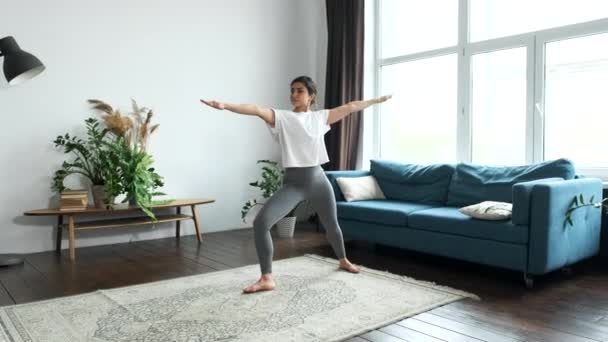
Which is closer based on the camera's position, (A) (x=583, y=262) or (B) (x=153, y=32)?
(A) (x=583, y=262)

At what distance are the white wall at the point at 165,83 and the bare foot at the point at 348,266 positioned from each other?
6.85ft

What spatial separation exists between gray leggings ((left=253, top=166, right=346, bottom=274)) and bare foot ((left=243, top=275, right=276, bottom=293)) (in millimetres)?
50

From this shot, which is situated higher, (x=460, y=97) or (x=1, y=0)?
(x=1, y=0)

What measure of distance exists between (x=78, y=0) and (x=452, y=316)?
3.85 meters

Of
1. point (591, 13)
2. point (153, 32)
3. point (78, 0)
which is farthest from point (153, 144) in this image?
point (591, 13)

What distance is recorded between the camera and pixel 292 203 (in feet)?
9.64

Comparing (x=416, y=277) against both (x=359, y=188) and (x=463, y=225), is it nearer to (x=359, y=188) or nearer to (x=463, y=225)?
(x=463, y=225)

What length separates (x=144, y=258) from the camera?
383 centimetres

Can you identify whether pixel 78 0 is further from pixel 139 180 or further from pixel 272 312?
pixel 272 312

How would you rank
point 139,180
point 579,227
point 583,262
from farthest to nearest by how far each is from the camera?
point 139,180 < point 583,262 < point 579,227

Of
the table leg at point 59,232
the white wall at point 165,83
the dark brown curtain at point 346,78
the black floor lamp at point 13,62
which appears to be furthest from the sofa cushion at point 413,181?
the black floor lamp at point 13,62

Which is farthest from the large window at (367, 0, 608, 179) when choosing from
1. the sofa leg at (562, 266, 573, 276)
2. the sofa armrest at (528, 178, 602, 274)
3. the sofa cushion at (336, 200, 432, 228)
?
the sofa cushion at (336, 200, 432, 228)

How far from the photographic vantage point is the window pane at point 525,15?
151 inches

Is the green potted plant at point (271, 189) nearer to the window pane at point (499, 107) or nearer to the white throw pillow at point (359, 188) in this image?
the white throw pillow at point (359, 188)
